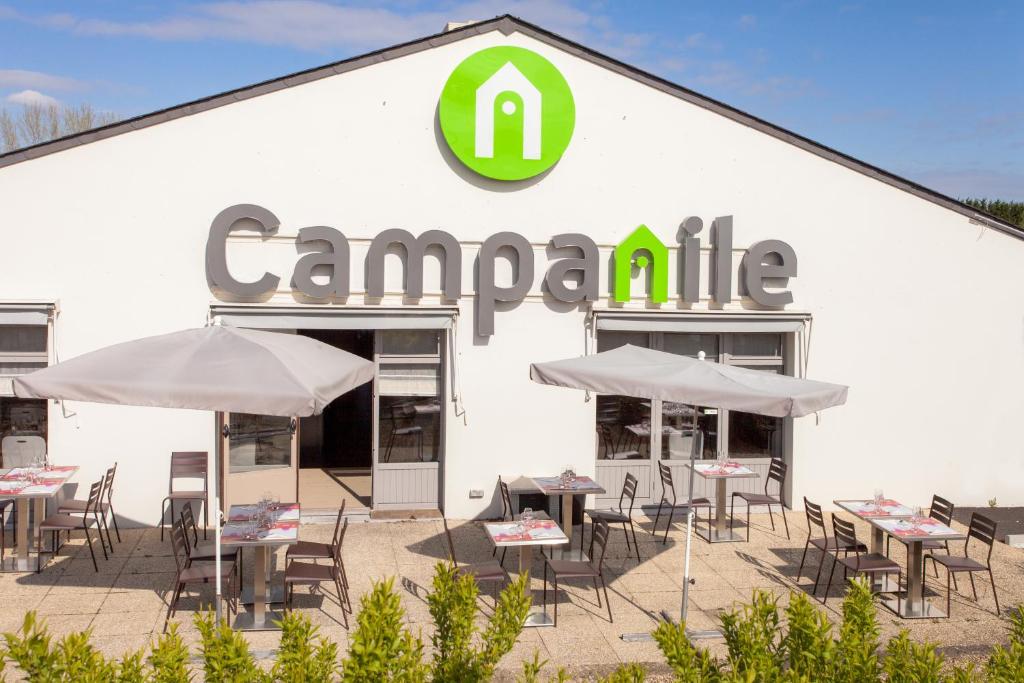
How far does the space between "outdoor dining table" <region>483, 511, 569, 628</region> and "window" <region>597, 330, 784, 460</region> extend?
3.61 metres

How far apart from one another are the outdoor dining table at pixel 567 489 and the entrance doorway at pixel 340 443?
340cm

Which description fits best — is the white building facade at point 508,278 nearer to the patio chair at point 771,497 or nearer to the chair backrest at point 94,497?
the patio chair at point 771,497

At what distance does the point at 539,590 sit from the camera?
889cm

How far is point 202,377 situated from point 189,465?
4553 mm

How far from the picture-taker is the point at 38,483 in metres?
9.46

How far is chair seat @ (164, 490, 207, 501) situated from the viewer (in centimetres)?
1042

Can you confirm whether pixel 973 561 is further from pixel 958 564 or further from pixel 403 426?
pixel 403 426

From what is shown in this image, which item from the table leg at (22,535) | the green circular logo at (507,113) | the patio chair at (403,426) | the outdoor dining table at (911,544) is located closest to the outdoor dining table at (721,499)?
the outdoor dining table at (911,544)

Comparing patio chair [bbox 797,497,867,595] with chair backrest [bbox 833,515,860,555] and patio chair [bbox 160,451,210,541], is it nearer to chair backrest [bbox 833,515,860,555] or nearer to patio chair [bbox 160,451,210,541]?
chair backrest [bbox 833,515,860,555]

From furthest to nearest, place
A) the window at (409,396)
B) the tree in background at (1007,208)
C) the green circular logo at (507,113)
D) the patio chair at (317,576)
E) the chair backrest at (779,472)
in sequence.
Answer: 1. the tree in background at (1007,208)
2. the chair backrest at (779,472)
3. the window at (409,396)
4. the green circular logo at (507,113)
5. the patio chair at (317,576)

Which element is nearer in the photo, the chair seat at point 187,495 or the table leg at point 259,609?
the table leg at point 259,609

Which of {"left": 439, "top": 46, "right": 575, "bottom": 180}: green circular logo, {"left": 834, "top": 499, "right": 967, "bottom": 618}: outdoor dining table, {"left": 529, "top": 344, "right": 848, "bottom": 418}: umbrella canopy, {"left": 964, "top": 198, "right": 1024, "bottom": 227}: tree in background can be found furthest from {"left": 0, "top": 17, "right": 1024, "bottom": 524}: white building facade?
{"left": 964, "top": 198, "right": 1024, "bottom": 227}: tree in background

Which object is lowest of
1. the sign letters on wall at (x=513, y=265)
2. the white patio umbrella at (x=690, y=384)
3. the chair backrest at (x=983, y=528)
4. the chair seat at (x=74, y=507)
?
the chair seat at (x=74, y=507)

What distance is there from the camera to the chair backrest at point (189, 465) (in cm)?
1071
